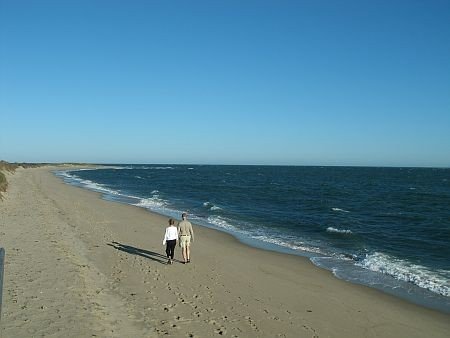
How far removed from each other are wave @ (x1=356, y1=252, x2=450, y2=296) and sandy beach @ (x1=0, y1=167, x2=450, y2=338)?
2.01 meters

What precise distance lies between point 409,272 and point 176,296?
8.61 m

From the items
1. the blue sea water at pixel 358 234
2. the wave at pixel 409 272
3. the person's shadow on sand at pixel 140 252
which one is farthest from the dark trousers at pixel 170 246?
the wave at pixel 409 272

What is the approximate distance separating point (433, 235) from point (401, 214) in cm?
891

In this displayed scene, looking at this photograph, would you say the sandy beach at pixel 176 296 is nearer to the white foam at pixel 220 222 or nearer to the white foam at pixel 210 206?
the white foam at pixel 220 222

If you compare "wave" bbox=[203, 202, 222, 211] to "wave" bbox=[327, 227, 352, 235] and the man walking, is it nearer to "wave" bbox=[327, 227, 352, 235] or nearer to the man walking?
"wave" bbox=[327, 227, 352, 235]

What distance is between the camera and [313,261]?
51.4 ft

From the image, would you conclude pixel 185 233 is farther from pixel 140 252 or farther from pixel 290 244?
pixel 290 244

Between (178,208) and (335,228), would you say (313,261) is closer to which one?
(335,228)

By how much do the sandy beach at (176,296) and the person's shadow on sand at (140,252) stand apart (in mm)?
37

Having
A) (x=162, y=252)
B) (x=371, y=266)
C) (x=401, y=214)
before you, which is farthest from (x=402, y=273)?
(x=401, y=214)

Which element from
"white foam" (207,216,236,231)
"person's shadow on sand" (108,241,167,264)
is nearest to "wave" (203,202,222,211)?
"white foam" (207,216,236,231)

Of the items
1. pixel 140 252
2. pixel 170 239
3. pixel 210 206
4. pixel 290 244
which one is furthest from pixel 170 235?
pixel 210 206

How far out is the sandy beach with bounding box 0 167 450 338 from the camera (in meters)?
7.84

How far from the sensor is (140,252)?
48.8 ft
